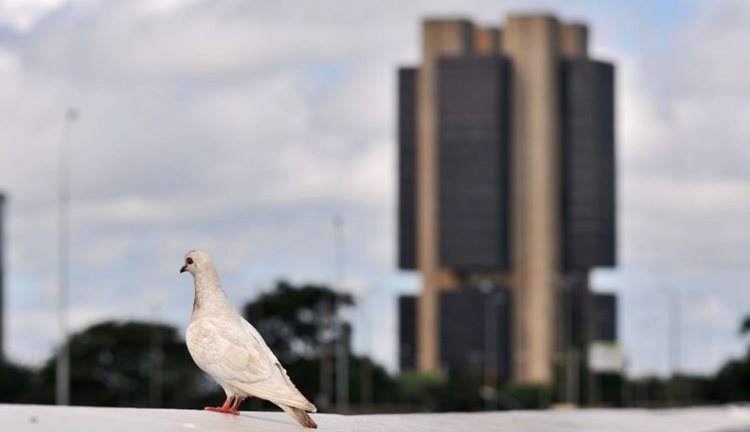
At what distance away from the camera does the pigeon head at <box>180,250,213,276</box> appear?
44.0ft

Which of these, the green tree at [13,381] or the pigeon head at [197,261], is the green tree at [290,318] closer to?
the green tree at [13,381]

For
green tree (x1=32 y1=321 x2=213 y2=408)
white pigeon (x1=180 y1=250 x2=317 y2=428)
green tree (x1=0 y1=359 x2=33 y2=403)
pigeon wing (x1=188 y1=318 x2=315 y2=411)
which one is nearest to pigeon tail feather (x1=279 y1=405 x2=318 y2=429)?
white pigeon (x1=180 y1=250 x2=317 y2=428)

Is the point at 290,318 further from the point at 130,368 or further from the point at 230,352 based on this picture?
the point at 230,352

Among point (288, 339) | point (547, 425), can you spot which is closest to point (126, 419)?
point (547, 425)

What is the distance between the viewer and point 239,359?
1279 cm

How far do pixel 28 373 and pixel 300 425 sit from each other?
133m

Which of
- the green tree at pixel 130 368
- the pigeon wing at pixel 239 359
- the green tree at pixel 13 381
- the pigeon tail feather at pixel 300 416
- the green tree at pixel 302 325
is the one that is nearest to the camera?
the pigeon tail feather at pixel 300 416

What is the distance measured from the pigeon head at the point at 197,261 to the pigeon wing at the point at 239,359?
0.39m

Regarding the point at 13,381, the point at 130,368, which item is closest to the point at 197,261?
the point at 13,381

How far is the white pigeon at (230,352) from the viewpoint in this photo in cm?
1241

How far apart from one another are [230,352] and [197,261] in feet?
2.76

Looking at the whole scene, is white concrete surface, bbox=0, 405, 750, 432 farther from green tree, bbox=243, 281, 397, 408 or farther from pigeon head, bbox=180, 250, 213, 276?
green tree, bbox=243, 281, 397, 408

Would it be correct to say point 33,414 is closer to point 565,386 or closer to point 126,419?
point 126,419

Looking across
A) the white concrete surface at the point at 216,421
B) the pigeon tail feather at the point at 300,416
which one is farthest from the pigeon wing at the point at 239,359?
the white concrete surface at the point at 216,421
